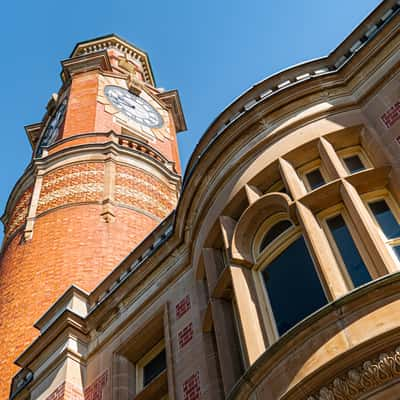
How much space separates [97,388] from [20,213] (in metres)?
14.9

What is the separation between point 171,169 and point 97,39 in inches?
834

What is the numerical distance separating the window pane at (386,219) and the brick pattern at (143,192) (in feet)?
51.2

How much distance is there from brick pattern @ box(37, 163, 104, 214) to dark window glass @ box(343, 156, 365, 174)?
14785 mm

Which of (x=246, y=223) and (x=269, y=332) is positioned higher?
(x=246, y=223)

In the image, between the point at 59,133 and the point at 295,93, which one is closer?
the point at 295,93

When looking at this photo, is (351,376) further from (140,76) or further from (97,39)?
(97,39)

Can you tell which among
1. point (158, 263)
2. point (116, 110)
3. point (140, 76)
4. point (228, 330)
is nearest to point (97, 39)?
point (140, 76)

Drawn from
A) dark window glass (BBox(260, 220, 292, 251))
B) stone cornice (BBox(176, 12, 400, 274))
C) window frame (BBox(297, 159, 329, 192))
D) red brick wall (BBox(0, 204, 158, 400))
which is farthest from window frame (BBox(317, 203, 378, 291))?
red brick wall (BBox(0, 204, 158, 400))

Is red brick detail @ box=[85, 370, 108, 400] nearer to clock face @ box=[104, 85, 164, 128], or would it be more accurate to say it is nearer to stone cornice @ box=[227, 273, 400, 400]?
stone cornice @ box=[227, 273, 400, 400]

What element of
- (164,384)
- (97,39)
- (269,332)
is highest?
(97,39)

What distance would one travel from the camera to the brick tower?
65.3ft

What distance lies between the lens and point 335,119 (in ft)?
33.3

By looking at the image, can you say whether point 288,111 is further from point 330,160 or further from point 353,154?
point 330,160

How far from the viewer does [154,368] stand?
11391 mm
